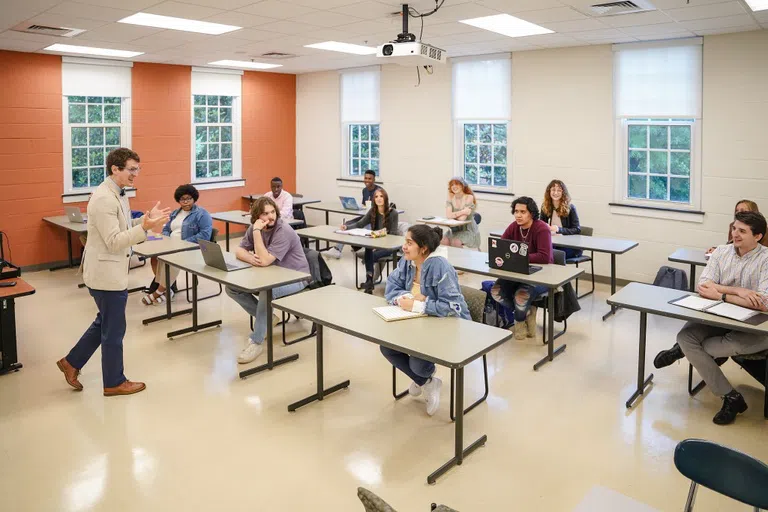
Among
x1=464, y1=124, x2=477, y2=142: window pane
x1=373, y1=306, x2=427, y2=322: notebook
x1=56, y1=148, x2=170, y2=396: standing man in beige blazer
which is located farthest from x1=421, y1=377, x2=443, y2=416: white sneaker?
x1=464, y1=124, x2=477, y2=142: window pane

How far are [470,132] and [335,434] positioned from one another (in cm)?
582

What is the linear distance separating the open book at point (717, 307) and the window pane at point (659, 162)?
3.39 metres

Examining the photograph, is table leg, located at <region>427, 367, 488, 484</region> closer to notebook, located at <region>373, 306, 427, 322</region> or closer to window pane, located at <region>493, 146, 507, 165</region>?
notebook, located at <region>373, 306, 427, 322</region>

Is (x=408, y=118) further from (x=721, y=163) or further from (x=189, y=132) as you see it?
(x=721, y=163)

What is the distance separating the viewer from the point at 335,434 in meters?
3.78

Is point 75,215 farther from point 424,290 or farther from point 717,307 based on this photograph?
point 717,307

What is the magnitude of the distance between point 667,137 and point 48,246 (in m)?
7.69

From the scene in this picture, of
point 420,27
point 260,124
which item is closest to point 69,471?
point 420,27

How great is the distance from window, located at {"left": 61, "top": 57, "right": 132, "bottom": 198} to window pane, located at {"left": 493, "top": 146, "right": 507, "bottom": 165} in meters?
5.05

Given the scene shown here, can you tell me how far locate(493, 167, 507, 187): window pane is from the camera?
844cm

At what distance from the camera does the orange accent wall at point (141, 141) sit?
7.85 m

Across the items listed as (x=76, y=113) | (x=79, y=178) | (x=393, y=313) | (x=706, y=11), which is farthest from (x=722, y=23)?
(x=79, y=178)

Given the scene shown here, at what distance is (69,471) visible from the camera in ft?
11.0

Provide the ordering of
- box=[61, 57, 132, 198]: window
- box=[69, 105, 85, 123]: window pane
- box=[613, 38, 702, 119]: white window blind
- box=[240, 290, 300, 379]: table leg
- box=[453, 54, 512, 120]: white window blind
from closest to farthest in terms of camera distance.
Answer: box=[240, 290, 300, 379]: table leg
box=[613, 38, 702, 119]: white window blind
box=[453, 54, 512, 120]: white window blind
box=[61, 57, 132, 198]: window
box=[69, 105, 85, 123]: window pane
